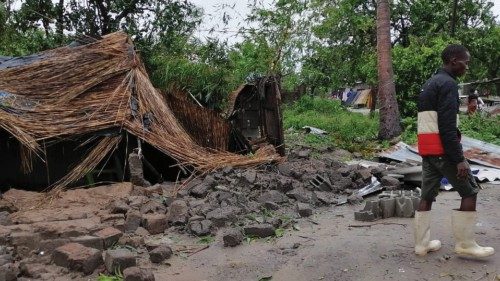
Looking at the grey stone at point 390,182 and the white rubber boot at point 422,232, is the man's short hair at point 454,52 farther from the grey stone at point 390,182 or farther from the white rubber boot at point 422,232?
the grey stone at point 390,182

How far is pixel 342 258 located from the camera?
4328 millimetres

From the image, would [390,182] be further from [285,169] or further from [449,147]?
[449,147]

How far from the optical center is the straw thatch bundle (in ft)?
23.9

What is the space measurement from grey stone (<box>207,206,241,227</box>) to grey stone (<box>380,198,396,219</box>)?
1660 mm

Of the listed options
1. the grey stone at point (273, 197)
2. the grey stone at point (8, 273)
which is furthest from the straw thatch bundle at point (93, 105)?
the grey stone at point (8, 273)

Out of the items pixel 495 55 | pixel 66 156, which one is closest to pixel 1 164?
pixel 66 156

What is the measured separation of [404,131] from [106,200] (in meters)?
9.04

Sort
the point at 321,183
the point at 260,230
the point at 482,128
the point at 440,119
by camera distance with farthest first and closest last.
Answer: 1. the point at 482,128
2. the point at 321,183
3. the point at 260,230
4. the point at 440,119

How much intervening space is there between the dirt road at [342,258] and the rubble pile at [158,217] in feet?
0.85

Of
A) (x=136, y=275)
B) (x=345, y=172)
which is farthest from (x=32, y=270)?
(x=345, y=172)

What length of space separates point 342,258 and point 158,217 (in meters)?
2.25

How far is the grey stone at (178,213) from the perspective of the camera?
564 centimetres

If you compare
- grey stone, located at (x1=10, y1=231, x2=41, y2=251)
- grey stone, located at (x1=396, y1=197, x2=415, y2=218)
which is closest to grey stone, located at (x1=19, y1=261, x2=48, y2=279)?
grey stone, located at (x1=10, y1=231, x2=41, y2=251)

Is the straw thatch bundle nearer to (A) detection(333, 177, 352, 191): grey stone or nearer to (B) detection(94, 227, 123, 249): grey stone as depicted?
(A) detection(333, 177, 352, 191): grey stone
